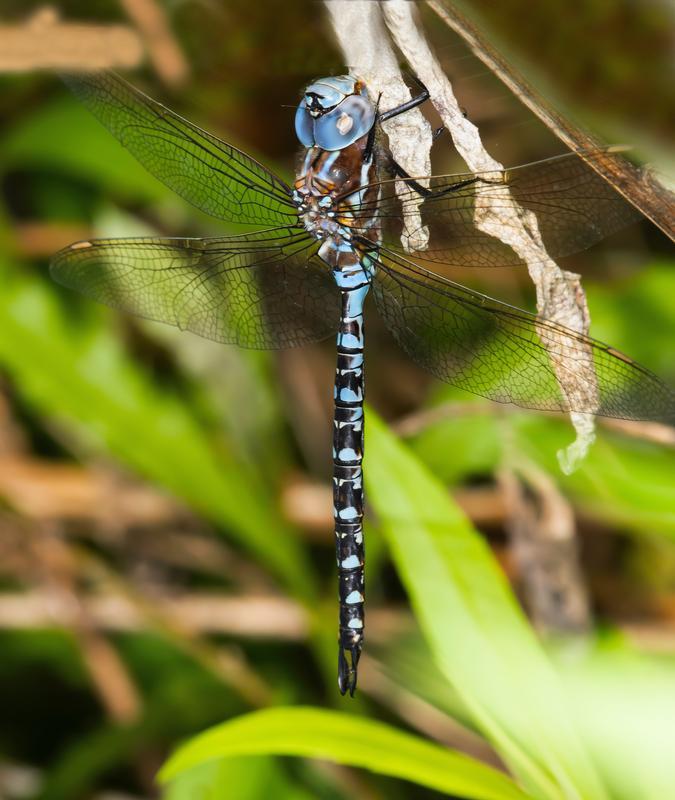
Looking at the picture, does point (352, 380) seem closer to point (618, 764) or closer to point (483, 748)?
point (618, 764)

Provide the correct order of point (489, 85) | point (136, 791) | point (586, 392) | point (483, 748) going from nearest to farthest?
point (489, 85), point (586, 392), point (483, 748), point (136, 791)

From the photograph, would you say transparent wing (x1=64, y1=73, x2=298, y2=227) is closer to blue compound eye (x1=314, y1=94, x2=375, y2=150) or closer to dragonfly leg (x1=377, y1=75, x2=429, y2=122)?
blue compound eye (x1=314, y1=94, x2=375, y2=150)

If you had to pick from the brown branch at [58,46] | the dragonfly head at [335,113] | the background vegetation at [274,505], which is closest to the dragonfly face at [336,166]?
the dragonfly head at [335,113]

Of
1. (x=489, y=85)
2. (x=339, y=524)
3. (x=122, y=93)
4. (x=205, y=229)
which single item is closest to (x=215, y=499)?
(x=339, y=524)

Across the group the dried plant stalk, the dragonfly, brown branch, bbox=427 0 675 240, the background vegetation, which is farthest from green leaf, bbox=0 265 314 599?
brown branch, bbox=427 0 675 240

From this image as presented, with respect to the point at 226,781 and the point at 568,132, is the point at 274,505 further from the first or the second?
the point at 568,132

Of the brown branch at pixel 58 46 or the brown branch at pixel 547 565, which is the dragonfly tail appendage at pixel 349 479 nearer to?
the brown branch at pixel 547 565

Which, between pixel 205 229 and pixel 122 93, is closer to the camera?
pixel 122 93
